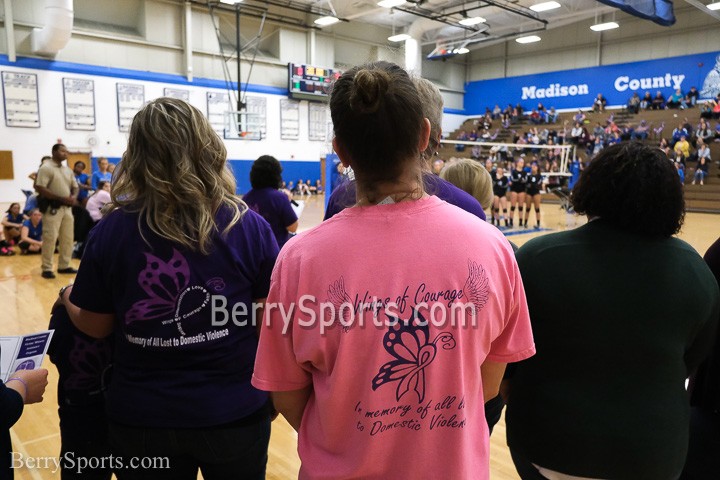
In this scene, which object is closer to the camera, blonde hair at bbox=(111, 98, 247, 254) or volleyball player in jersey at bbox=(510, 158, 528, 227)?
blonde hair at bbox=(111, 98, 247, 254)

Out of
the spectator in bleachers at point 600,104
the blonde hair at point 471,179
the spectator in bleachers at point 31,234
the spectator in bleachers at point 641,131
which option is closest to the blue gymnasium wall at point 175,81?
the spectator in bleachers at point 31,234

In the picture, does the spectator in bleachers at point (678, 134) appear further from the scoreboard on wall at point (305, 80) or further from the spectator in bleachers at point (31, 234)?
the spectator in bleachers at point (31, 234)

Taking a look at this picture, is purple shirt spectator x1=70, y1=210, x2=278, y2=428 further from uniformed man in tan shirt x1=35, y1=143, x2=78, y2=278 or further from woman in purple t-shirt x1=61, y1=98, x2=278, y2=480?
uniformed man in tan shirt x1=35, y1=143, x2=78, y2=278

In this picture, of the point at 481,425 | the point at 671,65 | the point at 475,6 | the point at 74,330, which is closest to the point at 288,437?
the point at 74,330

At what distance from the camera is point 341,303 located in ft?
3.06

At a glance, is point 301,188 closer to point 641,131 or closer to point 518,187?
point 518,187

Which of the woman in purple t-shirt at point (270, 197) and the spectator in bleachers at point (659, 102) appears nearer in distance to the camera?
the woman in purple t-shirt at point (270, 197)

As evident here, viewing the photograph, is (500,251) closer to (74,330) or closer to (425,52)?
(74,330)

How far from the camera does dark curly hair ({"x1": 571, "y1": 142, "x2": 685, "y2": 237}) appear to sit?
1.28 m

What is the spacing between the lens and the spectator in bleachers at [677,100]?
64.5ft

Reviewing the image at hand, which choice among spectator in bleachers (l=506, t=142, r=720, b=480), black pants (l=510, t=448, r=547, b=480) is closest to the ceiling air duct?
spectator in bleachers (l=506, t=142, r=720, b=480)

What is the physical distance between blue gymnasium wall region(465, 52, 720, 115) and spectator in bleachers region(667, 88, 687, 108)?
0.51 meters

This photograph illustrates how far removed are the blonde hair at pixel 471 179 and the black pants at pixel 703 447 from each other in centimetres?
120

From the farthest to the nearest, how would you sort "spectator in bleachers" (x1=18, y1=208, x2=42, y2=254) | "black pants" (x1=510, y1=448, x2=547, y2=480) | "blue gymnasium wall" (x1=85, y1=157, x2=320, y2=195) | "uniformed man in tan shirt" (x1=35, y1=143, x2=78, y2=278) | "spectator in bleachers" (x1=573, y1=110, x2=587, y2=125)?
"spectator in bleachers" (x1=573, y1=110, x2=587, y2=125)
"blue gymnasium wall" (x1=85, y1=157, x2=320, y2=195)
"spectator in bleachers" (x1=18, y1=208, x2=42, y2=254)
"uniformed man in tan shirt" (x1=35, y1=143, x2=78, y2=278)
"black pants" (x1=510, y1=448, x2=547, y2=480)
